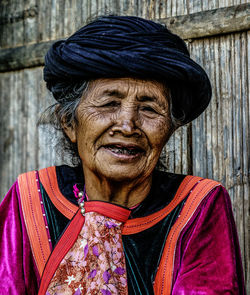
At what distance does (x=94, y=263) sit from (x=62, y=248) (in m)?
0.17

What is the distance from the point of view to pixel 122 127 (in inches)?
78.2

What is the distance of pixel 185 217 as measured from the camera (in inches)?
80.9

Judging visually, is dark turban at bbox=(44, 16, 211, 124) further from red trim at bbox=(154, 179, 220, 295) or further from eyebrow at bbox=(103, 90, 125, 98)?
red trim at bbox=(154, 179, 220, 295)

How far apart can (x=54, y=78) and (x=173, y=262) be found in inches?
39.3

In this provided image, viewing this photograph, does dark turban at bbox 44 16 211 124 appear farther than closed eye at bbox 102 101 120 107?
No

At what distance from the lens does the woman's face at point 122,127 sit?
2.02 meters

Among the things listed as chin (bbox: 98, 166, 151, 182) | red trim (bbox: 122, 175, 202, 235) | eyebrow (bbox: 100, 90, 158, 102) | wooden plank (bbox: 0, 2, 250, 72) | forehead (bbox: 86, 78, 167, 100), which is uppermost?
wooden plank (bbox: 0, 2, 250, 72)

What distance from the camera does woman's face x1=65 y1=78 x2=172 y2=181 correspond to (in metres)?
2.02

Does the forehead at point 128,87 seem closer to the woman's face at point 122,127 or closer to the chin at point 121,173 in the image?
the woman's face at point 122,127

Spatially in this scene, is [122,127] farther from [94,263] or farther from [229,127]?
[229,127]

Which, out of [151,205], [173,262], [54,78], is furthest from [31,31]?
[173,262]

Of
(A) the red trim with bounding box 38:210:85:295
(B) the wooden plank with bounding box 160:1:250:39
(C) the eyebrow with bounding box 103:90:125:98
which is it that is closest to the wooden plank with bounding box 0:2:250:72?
(B) the wooden plank with bounding box 160:1:250:39

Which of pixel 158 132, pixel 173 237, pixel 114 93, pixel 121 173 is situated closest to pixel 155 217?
pixel 173 237

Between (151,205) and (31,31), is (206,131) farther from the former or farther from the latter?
(31,31)
